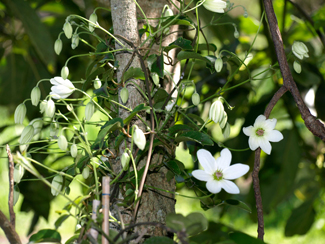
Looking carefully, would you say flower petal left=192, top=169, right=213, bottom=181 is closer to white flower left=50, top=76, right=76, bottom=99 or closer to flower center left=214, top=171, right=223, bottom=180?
flower center left=214, top=171, right=223, bottom=180

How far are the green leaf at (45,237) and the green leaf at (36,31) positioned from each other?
43cm

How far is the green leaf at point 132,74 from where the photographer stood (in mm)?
335

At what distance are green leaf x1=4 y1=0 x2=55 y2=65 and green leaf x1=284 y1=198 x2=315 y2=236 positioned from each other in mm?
776

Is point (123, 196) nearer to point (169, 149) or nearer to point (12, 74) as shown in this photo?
point (169, 149)

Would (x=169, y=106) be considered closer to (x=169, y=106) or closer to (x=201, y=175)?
(x=169, y=106)

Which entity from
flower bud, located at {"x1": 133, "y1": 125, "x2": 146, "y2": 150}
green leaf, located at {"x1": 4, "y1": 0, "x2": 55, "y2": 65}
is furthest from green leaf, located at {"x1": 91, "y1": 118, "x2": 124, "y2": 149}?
green leaf, located at {"x1": 4, "y1": 0, "x2": 55, "y2": 65}

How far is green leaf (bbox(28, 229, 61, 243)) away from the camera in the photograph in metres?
0.24

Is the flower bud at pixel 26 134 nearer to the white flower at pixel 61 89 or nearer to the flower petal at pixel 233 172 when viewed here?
the white flower at pixel 61 89

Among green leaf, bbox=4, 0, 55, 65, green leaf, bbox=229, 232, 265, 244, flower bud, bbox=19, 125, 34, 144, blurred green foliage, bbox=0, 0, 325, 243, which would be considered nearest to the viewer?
green leaf, bbox=229, 232, 265, 244

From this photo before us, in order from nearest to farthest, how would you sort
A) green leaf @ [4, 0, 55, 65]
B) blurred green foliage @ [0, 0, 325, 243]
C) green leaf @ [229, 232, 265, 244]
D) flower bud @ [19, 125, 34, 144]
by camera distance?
green leaf @ [229, 232, 265, 244], flower bud @ [19, 125, 34, 144], green leaf @ [4, 0, 55, 65], blurred green foliage @ [0, 0, 325, 243]

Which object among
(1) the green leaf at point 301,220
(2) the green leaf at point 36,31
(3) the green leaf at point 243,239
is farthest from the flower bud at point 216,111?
(1) the green leaf at point 301,220

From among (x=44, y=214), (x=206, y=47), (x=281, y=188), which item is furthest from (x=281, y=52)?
(x=44, y=214)

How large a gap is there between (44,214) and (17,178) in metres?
0.56

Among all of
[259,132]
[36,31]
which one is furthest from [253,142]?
[36,31]
